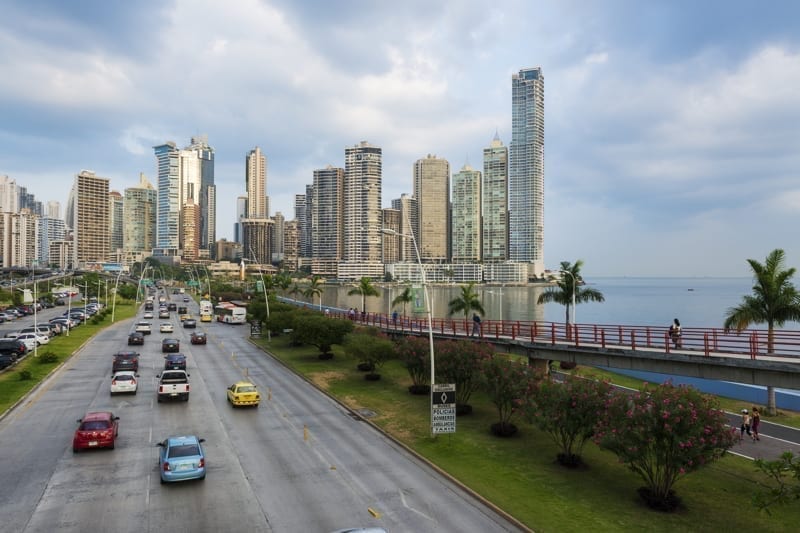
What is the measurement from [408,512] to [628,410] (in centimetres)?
877

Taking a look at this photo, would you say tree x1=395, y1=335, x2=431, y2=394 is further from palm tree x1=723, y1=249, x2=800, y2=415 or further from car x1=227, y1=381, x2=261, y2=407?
palm tree x1=723, y1=249, x2=800, y2=415

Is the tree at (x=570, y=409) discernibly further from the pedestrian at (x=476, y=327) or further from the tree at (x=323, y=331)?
the tree at (x=323, y=331)

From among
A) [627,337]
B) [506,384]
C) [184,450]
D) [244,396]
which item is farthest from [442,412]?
[627,337]

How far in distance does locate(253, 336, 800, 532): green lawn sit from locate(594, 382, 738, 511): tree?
1.13 meters

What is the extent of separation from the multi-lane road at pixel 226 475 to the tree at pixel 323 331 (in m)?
13.4

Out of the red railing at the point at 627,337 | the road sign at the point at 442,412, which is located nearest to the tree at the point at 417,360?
the red railing at the point at 627,337

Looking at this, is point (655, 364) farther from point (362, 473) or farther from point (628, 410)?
point (362, 473)

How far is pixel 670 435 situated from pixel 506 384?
933 centimetres

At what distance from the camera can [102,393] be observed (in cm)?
3478

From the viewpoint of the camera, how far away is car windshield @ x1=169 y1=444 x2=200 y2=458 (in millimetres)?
19156

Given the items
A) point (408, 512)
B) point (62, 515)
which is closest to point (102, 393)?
point (62, 515)

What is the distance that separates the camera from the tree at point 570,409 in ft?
70.1

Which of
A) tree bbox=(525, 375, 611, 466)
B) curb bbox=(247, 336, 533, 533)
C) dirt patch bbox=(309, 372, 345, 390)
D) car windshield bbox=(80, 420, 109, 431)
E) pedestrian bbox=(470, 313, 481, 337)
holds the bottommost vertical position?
dirt patch bbox=(309, 372, 345, 390)

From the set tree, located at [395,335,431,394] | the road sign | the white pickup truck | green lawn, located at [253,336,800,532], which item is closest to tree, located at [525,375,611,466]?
green lawn, located at [253,336,800,532]
